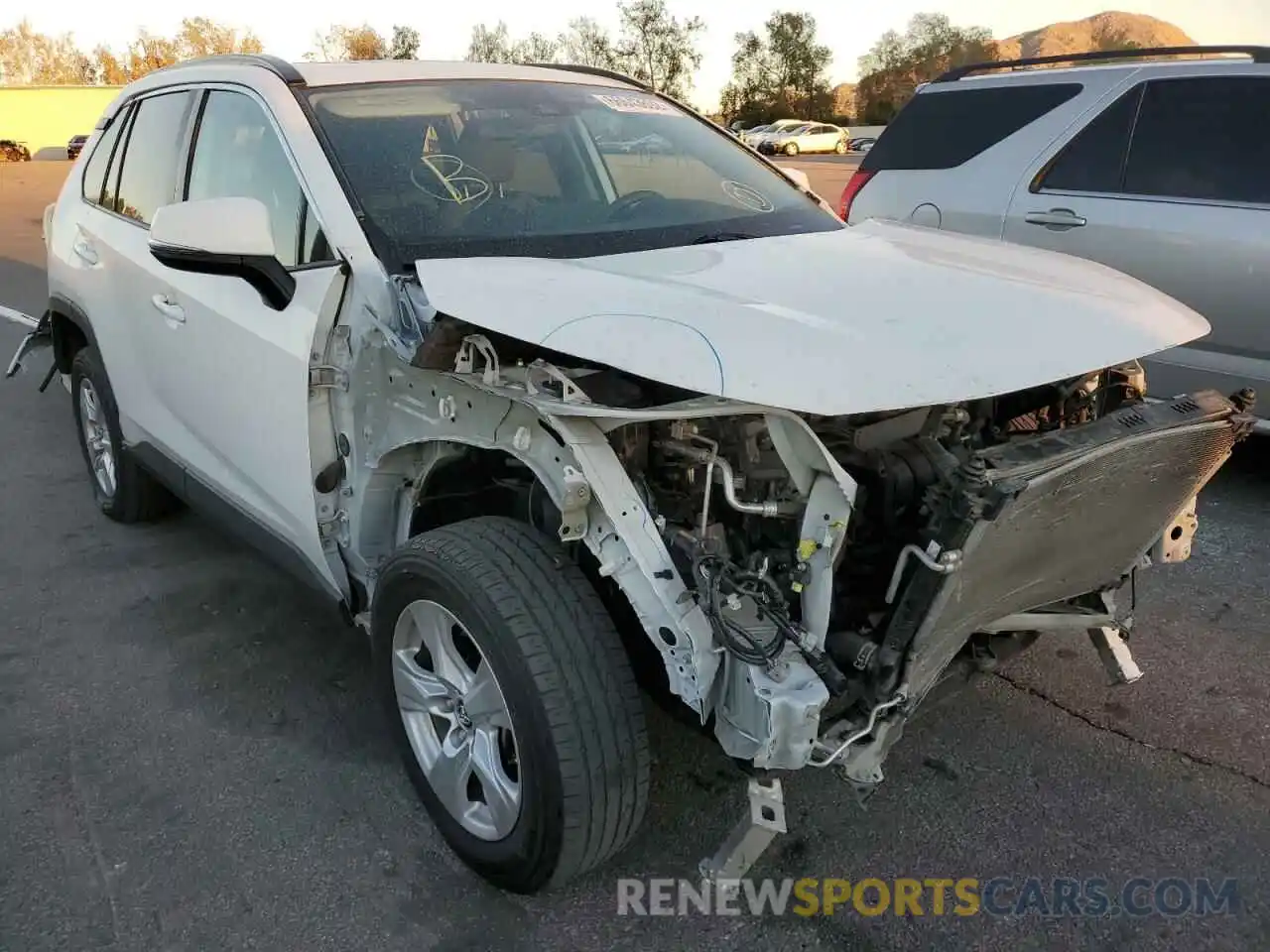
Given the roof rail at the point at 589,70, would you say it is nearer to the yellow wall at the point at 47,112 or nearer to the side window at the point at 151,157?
the side window at the point at 151,157

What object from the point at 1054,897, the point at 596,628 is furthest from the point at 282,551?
the point at 1054,897

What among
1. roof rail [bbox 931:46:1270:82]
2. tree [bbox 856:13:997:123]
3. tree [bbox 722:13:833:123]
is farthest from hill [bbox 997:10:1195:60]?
roof rail [bbox 931:46:1270:82]

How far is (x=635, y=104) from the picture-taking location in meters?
3.76

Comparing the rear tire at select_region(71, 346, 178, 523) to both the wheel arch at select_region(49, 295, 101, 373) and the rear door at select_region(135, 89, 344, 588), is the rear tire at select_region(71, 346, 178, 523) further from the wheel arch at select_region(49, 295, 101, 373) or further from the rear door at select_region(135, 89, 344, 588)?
the rear door at select_region(135, 89, 344, 588)

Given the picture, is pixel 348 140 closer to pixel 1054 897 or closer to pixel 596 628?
pixel 596 628

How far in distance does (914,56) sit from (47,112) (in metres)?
60.8

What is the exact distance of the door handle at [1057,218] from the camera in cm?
495

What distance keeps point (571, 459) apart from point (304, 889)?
4.14 ft

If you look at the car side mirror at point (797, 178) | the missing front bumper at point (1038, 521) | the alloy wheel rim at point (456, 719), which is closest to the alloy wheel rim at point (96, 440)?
the alloy wheel rim at point (456, 719)

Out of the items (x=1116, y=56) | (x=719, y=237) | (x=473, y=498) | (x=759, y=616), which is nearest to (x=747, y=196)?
(x=719, y=237)

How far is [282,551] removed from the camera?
122 inches

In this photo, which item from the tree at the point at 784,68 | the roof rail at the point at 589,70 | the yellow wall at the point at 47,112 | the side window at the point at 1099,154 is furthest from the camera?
the tree at the point at 784,68

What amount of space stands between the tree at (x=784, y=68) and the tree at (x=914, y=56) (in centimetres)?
394

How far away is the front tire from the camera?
2.11 metres
